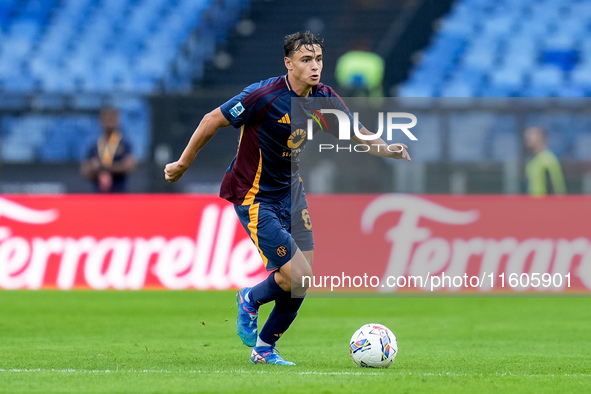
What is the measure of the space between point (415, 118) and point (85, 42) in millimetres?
9767

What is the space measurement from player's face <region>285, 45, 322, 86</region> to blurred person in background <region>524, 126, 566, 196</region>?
24.9 feet

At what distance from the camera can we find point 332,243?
43.7ft

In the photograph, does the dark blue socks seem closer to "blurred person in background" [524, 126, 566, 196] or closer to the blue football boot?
the blue football boot

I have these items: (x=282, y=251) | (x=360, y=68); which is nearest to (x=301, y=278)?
(x=282, y=251)

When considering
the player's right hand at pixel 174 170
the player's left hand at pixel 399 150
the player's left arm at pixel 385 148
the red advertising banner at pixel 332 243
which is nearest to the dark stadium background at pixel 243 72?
the red advertising banner at pixel 332 243

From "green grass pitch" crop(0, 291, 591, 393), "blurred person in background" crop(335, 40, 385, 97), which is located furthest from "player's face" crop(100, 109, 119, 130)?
"blurred person in background" crop(335, 40, 385, 97)

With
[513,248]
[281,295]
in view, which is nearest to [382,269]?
[513,248]

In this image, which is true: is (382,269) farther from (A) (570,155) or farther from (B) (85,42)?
(B) (85,42)

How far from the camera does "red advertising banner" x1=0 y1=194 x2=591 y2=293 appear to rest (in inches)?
515

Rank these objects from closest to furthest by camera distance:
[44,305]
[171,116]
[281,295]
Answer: [281,295] < [44,305] < [171,116]

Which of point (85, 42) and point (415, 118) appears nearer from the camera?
point (415, 118)

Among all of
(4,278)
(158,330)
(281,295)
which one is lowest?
(4,278)

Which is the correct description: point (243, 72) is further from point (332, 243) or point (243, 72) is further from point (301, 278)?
point (301, 278)

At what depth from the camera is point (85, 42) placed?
21109 millimetres
